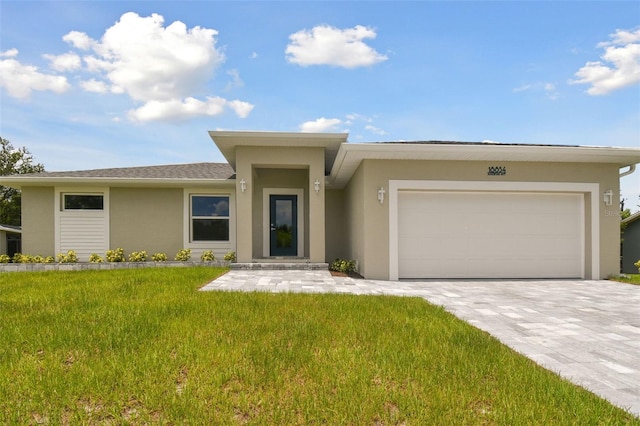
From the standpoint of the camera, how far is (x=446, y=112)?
1096 cm

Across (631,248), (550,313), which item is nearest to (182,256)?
(550,313)

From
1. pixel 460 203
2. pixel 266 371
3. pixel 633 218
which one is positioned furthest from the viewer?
pixel 633 218

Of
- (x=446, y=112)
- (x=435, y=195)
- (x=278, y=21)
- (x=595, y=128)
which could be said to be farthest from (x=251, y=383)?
(x=595, y=128)

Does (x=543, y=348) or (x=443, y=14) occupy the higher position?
(x=443, y=14)

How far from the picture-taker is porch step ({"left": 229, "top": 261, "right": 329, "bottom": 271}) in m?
9.55

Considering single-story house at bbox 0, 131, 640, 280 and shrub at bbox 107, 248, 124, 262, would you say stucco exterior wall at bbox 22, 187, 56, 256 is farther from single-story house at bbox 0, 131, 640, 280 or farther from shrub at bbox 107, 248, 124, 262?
single-story house at bbox 0, 131, 640, 280

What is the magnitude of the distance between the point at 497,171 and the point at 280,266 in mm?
6217

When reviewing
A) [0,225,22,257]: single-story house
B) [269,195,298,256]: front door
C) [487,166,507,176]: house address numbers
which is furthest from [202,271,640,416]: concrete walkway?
[0,225,22,257]: single-story house

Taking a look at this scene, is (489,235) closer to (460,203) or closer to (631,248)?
(460,203)

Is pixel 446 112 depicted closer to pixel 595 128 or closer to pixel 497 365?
pixel 595 128

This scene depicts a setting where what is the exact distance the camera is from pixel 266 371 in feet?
9.33

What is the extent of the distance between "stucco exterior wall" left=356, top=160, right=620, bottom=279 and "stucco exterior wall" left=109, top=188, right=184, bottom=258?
671cm

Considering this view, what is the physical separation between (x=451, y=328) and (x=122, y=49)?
35.1 feet

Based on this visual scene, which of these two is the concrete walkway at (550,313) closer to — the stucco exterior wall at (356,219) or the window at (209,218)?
the stucco exterior wall at (356,219)
